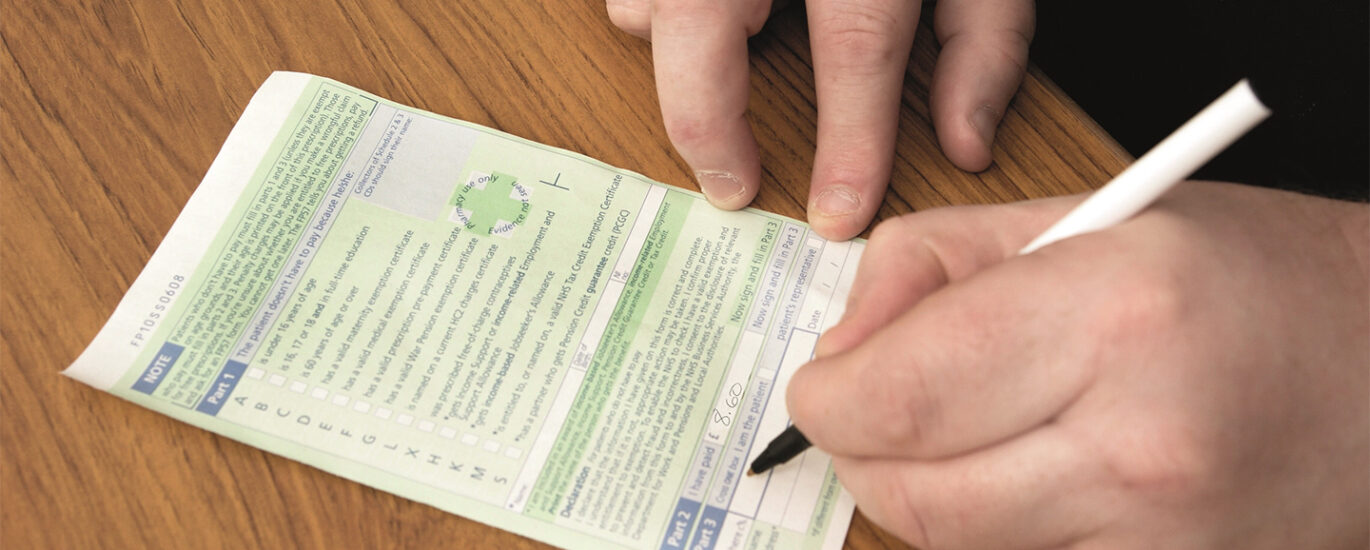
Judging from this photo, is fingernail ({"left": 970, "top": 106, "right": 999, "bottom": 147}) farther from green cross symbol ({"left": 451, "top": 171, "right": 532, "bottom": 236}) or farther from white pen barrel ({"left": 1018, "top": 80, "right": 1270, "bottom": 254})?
green cross symbol ({"left": 451, "top": 171, "right": 532, "bottom": 236})

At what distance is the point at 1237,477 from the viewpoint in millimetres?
367

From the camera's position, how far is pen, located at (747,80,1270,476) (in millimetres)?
301

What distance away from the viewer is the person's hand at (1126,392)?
346mm

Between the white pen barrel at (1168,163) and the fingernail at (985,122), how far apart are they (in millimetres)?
159

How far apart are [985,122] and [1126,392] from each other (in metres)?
0.25

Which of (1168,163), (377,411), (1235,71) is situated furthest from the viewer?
(1235,71)

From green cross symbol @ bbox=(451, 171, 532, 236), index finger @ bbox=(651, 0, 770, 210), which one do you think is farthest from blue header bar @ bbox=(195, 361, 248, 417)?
index finger @ bbox=(651, 0, 770, 210)

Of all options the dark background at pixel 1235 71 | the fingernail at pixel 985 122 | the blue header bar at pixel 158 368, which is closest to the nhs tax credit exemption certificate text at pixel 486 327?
the blue header bar at pixel 158 368

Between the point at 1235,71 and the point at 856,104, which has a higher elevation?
the point at 856,104

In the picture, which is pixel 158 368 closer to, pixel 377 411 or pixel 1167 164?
pixel 377 411

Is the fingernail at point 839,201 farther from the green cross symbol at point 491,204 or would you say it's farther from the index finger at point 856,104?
the green cross symbol at point 491,204

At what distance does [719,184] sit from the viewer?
54cm

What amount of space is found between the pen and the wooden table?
18cm

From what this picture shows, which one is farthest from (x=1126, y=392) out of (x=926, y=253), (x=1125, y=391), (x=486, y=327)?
(x=486, y=327)
